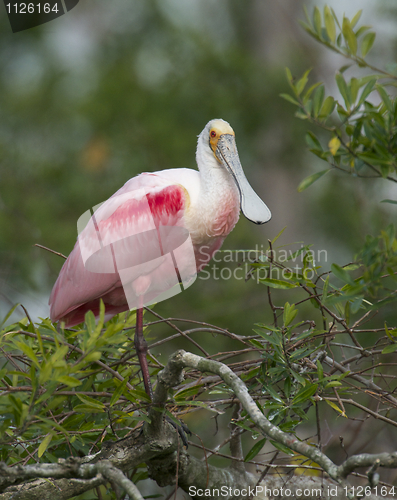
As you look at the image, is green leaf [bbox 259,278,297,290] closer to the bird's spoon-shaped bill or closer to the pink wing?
the bird's spoon-shaped bill

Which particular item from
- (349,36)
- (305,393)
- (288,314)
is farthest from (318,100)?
(305,393)

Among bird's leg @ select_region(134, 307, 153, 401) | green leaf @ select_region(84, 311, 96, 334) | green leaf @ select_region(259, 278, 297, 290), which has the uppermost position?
green leaf @ select_region(84, 311, 96, 334)

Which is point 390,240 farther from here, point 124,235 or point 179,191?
point 124,235

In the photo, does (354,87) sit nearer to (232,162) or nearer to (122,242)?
(232,162)

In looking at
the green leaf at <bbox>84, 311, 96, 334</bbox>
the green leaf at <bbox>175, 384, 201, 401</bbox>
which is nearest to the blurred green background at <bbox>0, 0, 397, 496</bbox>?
the green leaf at <bbox>175, 384, 201, 401</bbox>

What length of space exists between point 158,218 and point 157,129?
14.2ft

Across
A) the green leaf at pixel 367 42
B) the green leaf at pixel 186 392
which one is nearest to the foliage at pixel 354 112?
the green leaf at pixel 367 42

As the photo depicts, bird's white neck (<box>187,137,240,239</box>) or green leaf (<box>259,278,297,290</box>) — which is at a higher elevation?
bird's white neck (<box>187,137,240,239</box>)

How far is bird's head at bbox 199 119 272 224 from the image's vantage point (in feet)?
10.1

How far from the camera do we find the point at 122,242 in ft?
10.6

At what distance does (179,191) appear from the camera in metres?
3.12

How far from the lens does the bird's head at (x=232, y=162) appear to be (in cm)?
307

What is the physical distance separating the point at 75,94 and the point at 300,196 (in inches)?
142

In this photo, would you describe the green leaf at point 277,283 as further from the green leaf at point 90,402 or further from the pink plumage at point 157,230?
the green leaf at point 90,402
